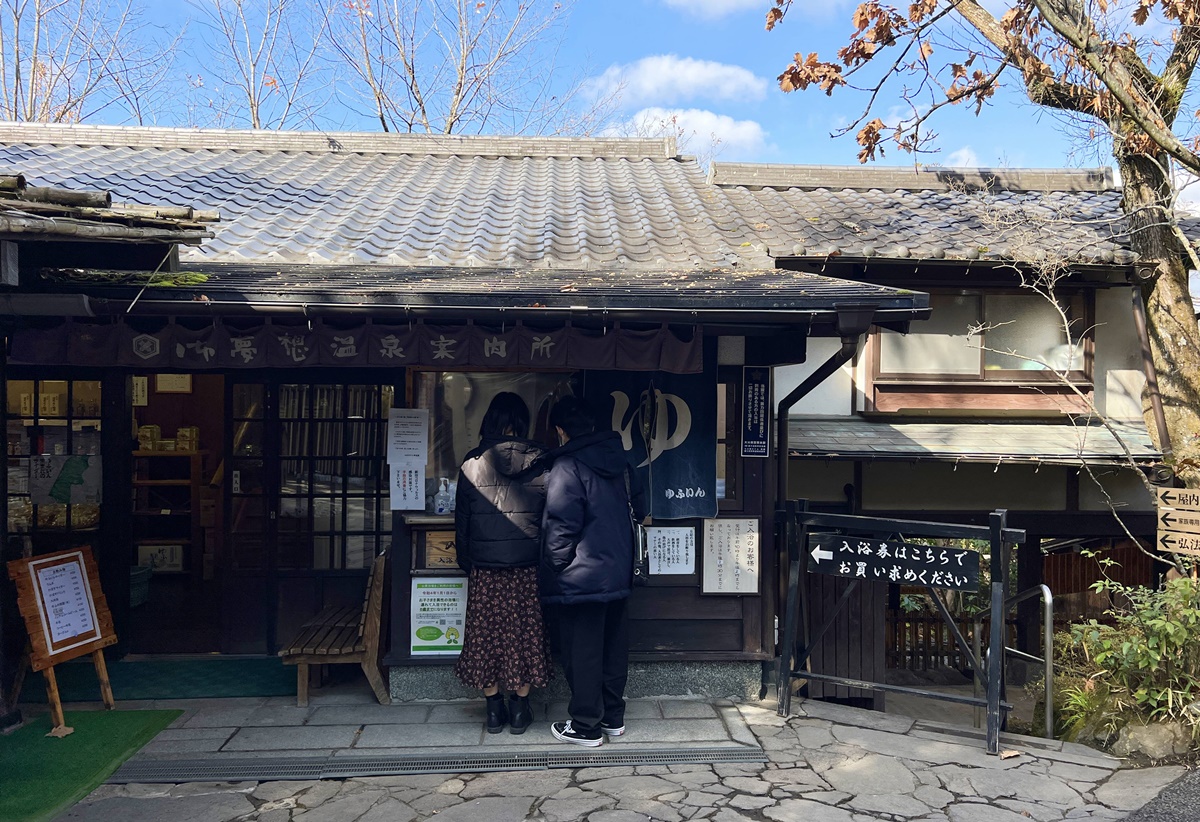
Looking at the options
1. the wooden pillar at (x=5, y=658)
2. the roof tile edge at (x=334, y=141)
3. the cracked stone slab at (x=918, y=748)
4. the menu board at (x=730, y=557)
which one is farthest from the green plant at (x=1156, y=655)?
the roof tile edge at (x=334, y=141)

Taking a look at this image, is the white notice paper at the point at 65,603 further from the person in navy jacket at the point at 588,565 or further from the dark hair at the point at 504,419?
the person in navy jacket at the point at 588,565

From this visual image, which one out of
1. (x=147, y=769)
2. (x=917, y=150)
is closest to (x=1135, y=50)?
(x=917, y=150)

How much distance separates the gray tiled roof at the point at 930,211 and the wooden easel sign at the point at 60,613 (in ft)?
22.2

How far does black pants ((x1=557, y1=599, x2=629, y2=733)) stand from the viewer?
5.60 m

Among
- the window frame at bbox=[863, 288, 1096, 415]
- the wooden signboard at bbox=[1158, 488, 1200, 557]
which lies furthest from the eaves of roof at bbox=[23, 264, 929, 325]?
the window frame at bbox=[863, 288, 1096, 415]

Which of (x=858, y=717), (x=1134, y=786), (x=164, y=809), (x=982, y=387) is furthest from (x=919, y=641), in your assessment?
(x=164, y=809)

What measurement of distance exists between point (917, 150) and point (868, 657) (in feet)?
16.9

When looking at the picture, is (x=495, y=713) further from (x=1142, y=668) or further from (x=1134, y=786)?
(x=1142, y=668)

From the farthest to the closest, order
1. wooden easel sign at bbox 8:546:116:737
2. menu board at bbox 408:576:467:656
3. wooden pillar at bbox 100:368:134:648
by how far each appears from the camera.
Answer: wooden pillar at bbox 100:368:134:648 → menu board at bbox 408:576:467:656 → wooden easel sign at bbox 8:546:116:737

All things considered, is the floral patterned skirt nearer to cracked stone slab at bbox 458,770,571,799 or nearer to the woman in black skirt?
the woman in black skirt

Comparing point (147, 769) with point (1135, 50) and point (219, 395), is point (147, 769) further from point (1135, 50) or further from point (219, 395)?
point (1135, 50)

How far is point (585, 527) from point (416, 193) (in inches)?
225

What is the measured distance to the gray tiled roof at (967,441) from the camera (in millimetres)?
8297

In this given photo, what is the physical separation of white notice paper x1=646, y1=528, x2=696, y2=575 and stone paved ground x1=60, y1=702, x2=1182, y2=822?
1439mm
